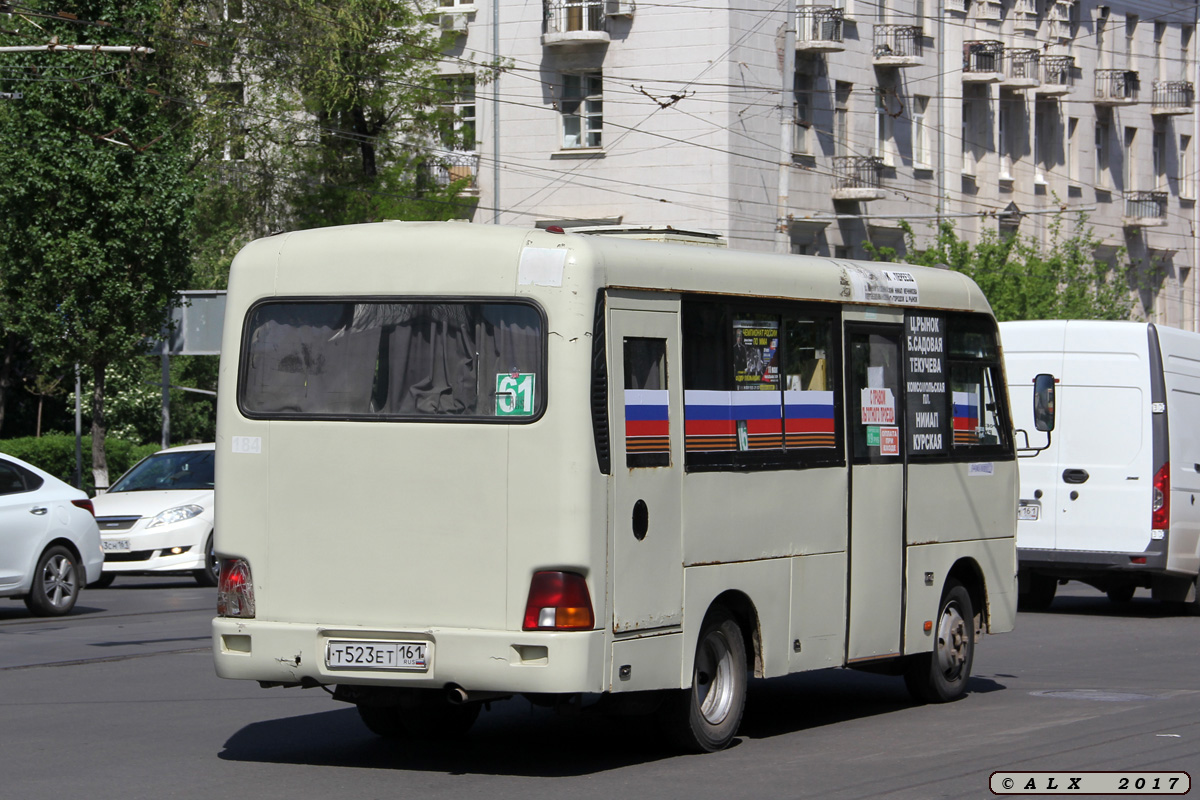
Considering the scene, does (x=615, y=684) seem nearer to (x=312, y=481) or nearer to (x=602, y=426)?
(x=602, y=426)

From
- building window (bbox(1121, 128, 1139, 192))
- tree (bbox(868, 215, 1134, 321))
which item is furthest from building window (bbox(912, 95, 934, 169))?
building window (bbox(1121, 128, 1139, 192))

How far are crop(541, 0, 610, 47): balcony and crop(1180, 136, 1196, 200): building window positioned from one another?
26907 mm

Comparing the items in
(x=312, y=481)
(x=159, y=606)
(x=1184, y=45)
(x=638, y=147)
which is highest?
(x=1184, y=45)

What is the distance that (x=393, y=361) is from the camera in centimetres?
905

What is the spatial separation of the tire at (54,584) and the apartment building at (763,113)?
19060 millimetres

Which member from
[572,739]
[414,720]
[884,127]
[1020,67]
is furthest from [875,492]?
[1020,67]

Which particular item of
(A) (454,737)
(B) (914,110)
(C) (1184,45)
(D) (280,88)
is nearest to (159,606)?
(A) (454,737)

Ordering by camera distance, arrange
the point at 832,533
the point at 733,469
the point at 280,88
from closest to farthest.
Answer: the point at 733,469 < the point at 832,533 < the point at 280,88

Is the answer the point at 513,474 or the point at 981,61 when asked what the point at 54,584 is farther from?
the point at 981,61

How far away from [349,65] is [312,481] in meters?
29.6

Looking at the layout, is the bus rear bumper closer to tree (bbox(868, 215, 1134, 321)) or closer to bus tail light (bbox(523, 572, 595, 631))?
bus tail light (bbox(523, 572, 595, 631))

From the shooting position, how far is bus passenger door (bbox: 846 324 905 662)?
10930 millimetres

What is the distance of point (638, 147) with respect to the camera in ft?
141

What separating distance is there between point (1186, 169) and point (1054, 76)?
36.5ft
